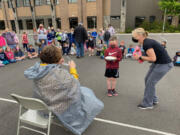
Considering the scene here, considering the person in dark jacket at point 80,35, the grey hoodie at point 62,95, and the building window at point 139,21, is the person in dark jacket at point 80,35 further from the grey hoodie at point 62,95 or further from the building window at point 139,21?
the building window at point 139,21

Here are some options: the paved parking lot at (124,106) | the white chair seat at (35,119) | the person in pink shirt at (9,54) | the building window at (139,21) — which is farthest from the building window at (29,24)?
the white chair seat at (35,119)

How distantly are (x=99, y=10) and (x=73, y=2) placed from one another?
4588 millimetres

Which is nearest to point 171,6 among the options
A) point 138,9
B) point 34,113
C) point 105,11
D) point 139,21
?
point 138,9

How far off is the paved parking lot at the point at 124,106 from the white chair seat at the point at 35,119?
25.8 inches

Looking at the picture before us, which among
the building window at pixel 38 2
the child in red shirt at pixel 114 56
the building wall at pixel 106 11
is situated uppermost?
the building window at pixel 38 2

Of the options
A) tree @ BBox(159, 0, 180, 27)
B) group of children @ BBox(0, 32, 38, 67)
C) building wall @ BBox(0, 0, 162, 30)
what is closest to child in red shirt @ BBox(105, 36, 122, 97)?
group of children @ BBox(0, 32, 38, 67)

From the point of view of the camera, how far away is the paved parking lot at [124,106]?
9.48ft

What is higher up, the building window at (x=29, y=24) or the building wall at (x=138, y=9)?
the building wall at (x=138, y=9)

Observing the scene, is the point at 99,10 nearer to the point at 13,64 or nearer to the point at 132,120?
the point at 13,64

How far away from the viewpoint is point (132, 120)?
3123 mm

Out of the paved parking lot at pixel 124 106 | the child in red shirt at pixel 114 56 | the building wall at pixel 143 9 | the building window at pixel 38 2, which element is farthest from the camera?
the building window at pixel 38 2

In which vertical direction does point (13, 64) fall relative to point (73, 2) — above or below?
below

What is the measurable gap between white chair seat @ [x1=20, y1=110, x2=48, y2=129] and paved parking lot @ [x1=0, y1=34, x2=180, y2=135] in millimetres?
655

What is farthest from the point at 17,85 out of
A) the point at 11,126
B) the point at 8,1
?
the point at 8,1
